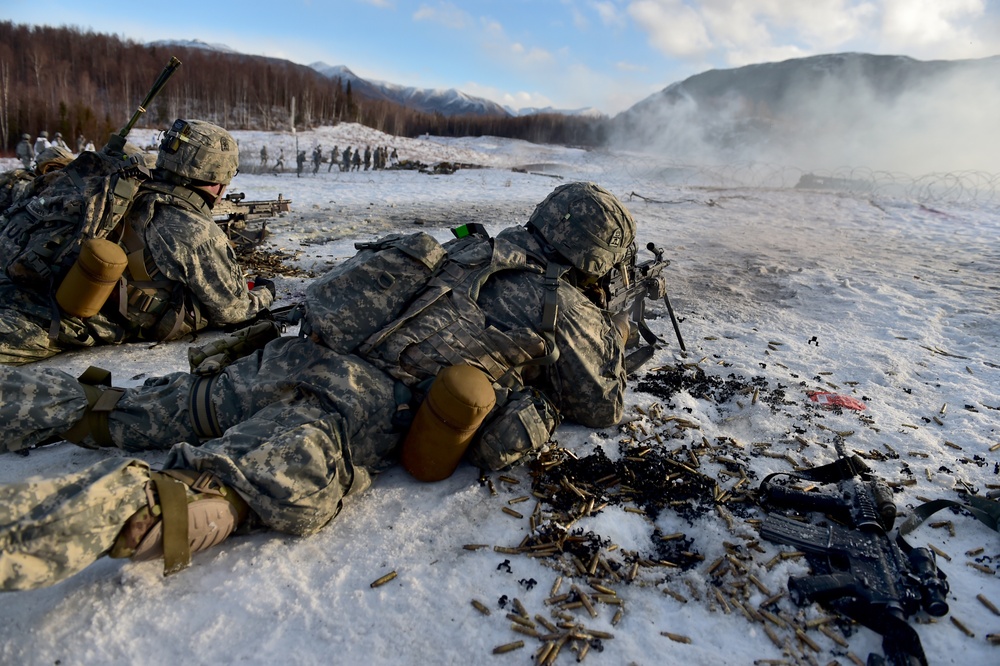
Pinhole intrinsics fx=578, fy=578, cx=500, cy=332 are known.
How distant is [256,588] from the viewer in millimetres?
2518

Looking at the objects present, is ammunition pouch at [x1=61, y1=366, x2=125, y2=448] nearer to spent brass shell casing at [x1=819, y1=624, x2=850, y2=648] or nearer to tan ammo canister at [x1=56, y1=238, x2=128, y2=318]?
tan ammo canister at [x1=56, y1=238, x2=128, y2=318]

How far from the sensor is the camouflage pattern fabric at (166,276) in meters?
4.54

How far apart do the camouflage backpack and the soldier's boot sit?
3.14 meters

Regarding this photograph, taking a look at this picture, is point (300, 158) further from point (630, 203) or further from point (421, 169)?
point (630, 203)

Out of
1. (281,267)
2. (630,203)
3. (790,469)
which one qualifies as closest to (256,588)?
(790,469)

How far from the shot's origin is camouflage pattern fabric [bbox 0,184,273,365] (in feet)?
14.9

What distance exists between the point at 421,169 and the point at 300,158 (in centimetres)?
562

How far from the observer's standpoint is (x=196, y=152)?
5.02 m

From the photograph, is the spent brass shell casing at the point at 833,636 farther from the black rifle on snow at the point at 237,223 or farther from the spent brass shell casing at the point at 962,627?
the black rifle on snow at the point at 237,223

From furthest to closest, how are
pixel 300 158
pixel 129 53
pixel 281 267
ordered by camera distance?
pixel 129 53, pixel 300 158, pixel 281 267

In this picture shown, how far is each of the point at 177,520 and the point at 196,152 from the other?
3.77 m

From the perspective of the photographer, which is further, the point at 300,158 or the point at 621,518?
the point at 300,158

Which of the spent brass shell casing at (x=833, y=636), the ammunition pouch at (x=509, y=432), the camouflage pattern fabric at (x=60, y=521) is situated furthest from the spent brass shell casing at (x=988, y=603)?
the camouflage pattern fabric at (x=60, y=521)

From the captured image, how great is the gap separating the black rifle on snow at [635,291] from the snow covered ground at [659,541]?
313mm
